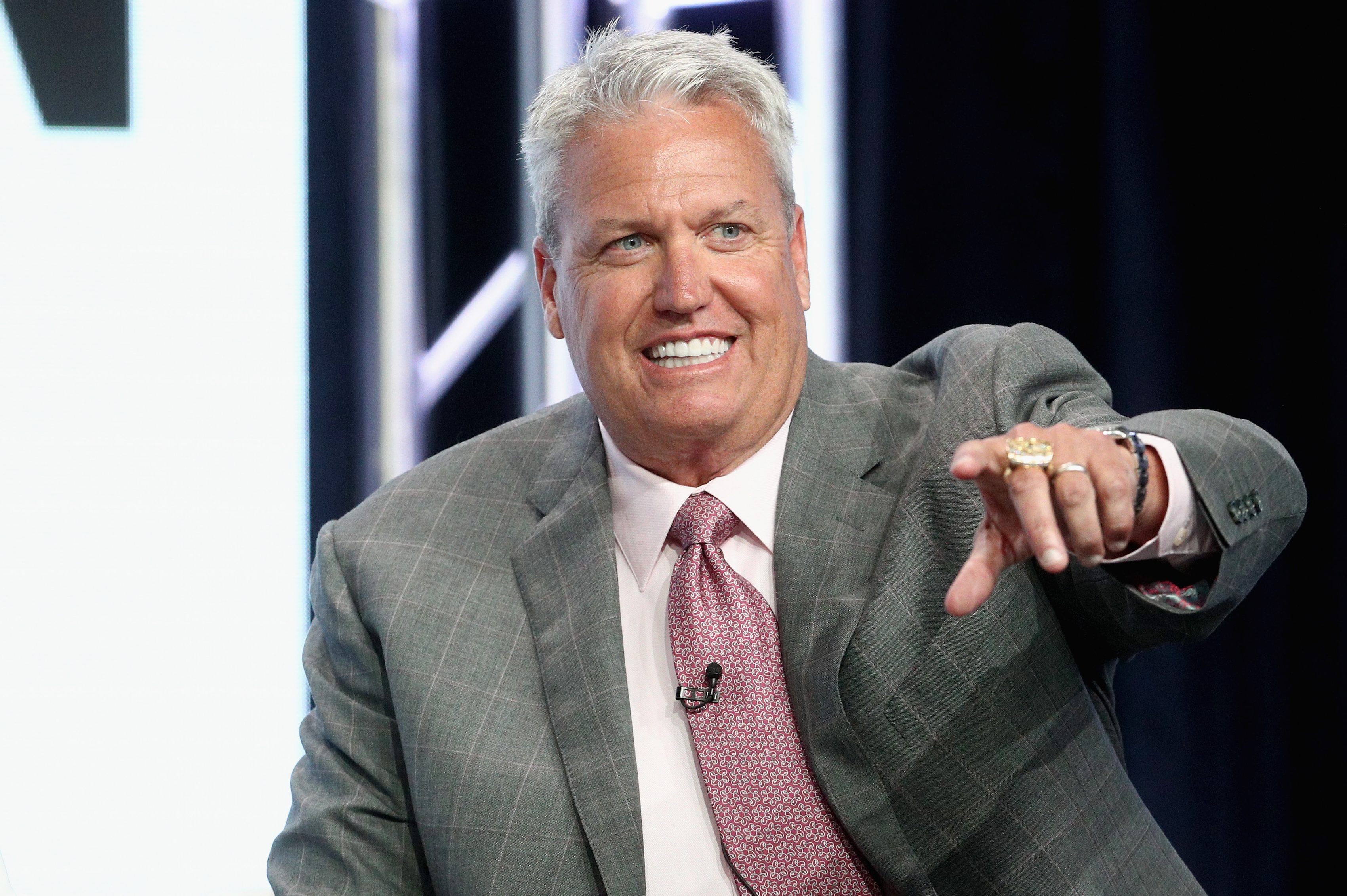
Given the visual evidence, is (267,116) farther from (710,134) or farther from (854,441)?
(854,441)

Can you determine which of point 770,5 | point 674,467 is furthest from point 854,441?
point 770,5

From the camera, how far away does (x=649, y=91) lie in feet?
5.32

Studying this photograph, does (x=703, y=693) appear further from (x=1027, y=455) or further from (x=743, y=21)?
(x=743, y=21)

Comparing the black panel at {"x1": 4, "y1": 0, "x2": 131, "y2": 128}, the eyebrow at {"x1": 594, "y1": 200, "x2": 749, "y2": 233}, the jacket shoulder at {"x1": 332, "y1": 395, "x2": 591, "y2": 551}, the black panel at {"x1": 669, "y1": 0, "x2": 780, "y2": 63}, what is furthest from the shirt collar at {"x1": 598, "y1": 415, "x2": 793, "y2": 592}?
the black panel at {"x1": 4, "y1": 0, "x2": 131, "y2": 128}

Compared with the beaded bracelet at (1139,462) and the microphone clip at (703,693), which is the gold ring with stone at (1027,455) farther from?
the microphone clip at (703,693)

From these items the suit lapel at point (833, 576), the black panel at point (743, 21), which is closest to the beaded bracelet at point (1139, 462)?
the suit lapel at point (833, 576)

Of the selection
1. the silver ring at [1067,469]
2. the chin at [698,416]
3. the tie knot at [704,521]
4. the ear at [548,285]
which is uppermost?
the ear at [548,285]

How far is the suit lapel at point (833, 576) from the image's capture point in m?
1.44

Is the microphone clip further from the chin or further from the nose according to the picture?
the nose

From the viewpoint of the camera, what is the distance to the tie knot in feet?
5.32

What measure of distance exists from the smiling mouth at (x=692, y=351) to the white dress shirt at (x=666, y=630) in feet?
0.53

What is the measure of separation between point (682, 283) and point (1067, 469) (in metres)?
0.65

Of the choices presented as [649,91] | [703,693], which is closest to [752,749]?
[703,693]

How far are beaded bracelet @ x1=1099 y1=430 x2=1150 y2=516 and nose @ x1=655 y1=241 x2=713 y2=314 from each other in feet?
1.90
